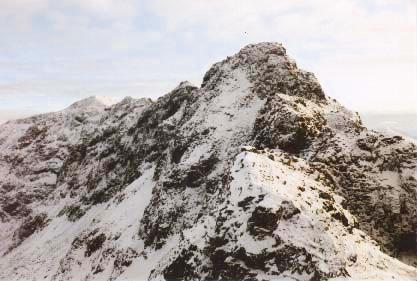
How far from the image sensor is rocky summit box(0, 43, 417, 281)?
2094 cm

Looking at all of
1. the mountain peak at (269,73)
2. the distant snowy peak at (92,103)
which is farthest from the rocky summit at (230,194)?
the distant snowy peak at (92,103)

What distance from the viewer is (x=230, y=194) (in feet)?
76.7

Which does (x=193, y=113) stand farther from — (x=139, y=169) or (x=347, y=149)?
(x=347, y=149)

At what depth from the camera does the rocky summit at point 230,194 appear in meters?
20.9

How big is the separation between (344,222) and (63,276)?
29.0 m

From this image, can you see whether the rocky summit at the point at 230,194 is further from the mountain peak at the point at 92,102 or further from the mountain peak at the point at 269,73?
the mountain peak at the point at 92,102

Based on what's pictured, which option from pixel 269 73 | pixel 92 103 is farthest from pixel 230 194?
pixel 92 103

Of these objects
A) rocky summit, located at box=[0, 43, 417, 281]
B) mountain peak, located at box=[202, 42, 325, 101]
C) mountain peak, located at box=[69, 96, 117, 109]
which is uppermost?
mountain peak, located at box=[202, 42, 325, 101]

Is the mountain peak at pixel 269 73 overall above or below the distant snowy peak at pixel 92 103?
above

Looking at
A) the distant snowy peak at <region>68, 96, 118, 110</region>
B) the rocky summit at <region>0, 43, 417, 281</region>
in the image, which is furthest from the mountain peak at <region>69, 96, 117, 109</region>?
the rocky summit at <region>0, 43, 417, 281</region>

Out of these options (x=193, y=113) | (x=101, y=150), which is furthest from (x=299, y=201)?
(x=101, y=150)

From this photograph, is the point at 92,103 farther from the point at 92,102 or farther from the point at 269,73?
the point at 269,73

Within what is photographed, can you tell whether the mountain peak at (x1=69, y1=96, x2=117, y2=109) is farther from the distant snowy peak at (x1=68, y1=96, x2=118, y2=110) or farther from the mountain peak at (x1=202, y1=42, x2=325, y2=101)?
the mountain peak at (x1=202, y1=42, x2=325, y2=101)

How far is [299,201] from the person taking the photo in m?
22.3
